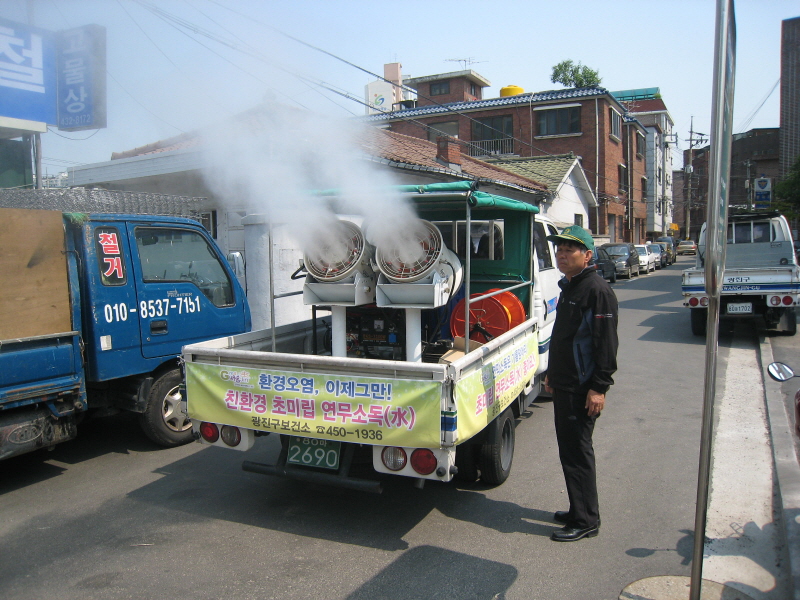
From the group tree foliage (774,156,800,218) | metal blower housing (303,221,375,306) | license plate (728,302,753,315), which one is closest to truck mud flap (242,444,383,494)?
metal blower housing (303,221,375,306)

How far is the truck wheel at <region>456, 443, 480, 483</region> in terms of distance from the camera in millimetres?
4496

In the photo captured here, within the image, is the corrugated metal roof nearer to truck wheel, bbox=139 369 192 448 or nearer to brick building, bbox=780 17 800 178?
brick building, bbox=780 17 800 178

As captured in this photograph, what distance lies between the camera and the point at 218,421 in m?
4.19

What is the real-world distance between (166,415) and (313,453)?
233cm

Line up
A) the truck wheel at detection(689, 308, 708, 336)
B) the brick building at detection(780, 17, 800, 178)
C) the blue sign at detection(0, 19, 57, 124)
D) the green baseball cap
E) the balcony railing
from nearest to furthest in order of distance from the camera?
the green baseball cap < the blue sign at detection(0, 19, 57, 124) < the truck wheel at detection(689, 308, 708, 336) < the balcony railing < the brick building at detection(780, 17, 800, 178)

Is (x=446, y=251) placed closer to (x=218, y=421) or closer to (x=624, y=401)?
(x=218, y=421)

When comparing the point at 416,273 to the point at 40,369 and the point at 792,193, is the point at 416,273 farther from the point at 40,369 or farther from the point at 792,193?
the point at 792,193

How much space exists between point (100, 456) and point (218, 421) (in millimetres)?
2181

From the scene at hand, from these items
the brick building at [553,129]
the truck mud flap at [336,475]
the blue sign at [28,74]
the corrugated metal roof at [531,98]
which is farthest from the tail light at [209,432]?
the corrugated metal roof at [531,98]

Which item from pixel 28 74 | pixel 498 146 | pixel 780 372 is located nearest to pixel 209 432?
pixel 780 372

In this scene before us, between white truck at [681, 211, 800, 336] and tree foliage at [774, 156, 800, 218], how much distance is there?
1444 cm

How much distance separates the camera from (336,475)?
3912 millimetres

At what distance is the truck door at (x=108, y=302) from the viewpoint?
5.04 m

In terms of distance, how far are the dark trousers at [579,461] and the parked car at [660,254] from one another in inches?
1222
